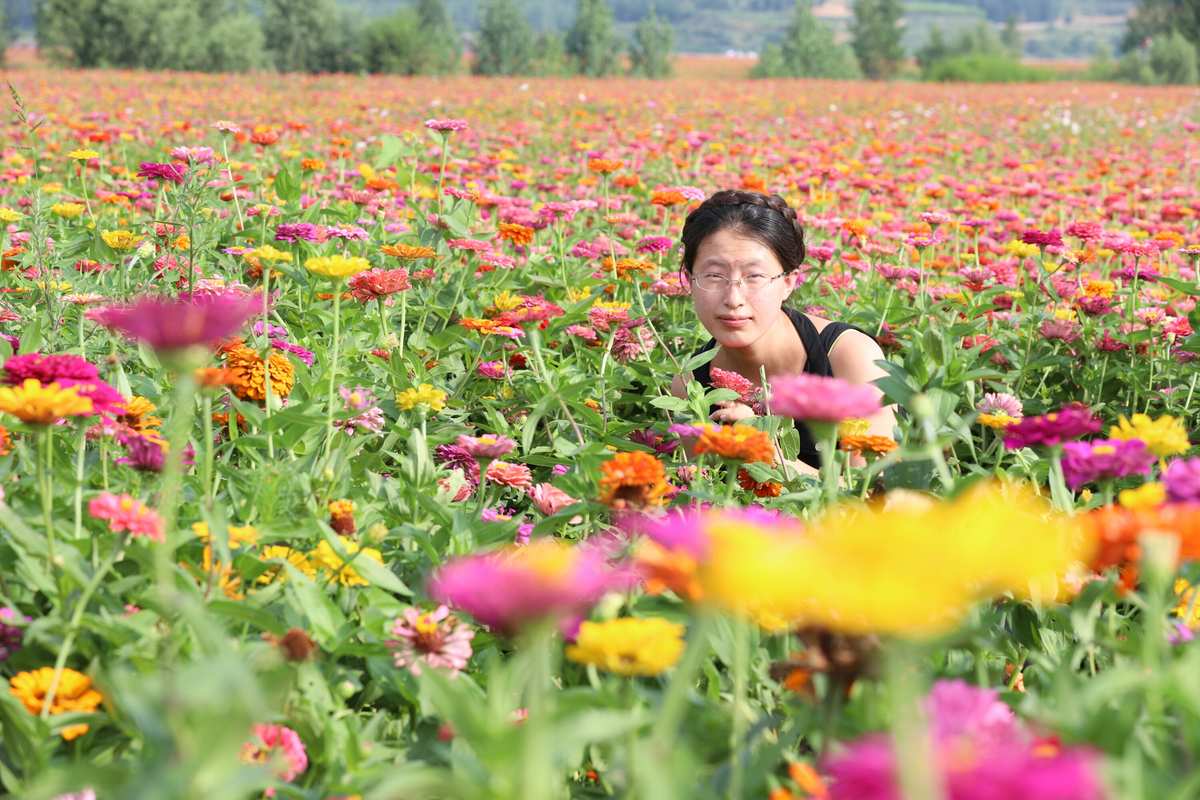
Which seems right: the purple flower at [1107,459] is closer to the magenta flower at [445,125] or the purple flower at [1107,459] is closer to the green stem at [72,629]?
the green stem at [72,629]

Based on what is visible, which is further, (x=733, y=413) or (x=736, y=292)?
(x=736, y=292)

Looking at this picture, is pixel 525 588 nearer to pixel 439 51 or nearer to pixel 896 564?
pixel 896 564

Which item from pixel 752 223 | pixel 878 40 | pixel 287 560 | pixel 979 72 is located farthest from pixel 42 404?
pixel 878 40

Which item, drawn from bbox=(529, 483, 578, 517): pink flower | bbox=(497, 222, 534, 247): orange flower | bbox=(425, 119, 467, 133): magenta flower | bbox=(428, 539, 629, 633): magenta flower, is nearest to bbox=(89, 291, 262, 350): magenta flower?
bbox=(428, 539, 629, 633): magenta flower

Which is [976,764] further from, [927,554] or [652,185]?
[652,185]

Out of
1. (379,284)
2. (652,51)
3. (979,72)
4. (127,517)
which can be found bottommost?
(127,517)

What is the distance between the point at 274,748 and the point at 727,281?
6.31ft

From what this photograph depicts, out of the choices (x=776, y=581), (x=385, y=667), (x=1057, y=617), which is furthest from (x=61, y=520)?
(x=1057, y=617)

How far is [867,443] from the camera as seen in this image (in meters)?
1.93

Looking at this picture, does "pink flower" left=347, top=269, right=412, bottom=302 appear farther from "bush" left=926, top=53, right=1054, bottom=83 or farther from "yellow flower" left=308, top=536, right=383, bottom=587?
"bush" left=926, top=53, right=1054, bottom=83

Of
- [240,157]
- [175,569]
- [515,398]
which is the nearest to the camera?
[175,569]

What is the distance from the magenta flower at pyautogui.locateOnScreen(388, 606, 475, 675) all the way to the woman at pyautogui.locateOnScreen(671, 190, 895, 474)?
4.45 feet

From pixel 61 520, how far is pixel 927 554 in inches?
55.1

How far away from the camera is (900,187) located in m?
6.02
